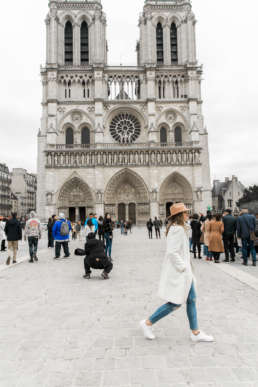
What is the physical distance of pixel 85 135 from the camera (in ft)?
102

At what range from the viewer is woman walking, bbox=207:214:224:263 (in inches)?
323

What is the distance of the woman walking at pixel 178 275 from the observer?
2871 mm

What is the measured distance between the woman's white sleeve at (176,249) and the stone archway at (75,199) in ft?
87.2

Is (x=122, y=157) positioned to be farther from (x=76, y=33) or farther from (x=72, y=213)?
(x=76, y=33)

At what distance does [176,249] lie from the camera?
2.91 meters

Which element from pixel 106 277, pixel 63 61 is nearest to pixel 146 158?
pixel 63 61

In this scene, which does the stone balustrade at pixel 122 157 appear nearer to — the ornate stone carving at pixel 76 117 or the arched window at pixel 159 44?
the ornate stone carving at pixel 76 117

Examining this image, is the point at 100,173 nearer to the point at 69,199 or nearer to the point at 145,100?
the point at 69,199

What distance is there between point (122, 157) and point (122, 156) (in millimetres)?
106

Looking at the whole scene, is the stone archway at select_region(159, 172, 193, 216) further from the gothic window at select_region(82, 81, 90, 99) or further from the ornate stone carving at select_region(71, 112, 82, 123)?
the gothic window at select_region(82, 81, 90, 99)

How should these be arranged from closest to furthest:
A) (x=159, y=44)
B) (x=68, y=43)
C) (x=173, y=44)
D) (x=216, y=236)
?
(x=216, y=236) → (x=68, y=43) → (x=173, y=44) → (x=159, y=44)

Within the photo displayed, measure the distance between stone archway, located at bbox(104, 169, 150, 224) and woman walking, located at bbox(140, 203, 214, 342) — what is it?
85.6ft

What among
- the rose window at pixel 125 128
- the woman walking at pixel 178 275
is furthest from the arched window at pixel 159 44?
the woman walking at pixel 178 275

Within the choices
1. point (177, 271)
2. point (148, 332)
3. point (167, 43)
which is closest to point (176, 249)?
point (177, 271)
